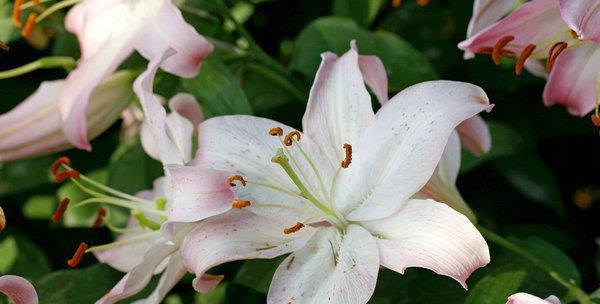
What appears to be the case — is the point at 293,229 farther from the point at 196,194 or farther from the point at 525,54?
the point at 525,54

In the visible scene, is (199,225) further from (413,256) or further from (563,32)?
(563,32)

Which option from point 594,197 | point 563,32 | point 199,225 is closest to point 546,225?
point 594,197

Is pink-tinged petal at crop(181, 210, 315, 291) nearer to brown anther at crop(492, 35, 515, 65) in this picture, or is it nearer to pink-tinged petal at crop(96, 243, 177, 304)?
pink-tinged petal at crop(96, 243, 177, 304)

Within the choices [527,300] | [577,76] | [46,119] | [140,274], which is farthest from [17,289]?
[577,76]

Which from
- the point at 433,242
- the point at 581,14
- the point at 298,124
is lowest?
the point at 298,124

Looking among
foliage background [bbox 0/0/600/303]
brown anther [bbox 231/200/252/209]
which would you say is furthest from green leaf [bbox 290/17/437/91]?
brown anther [bbox 231/200/252/209]
